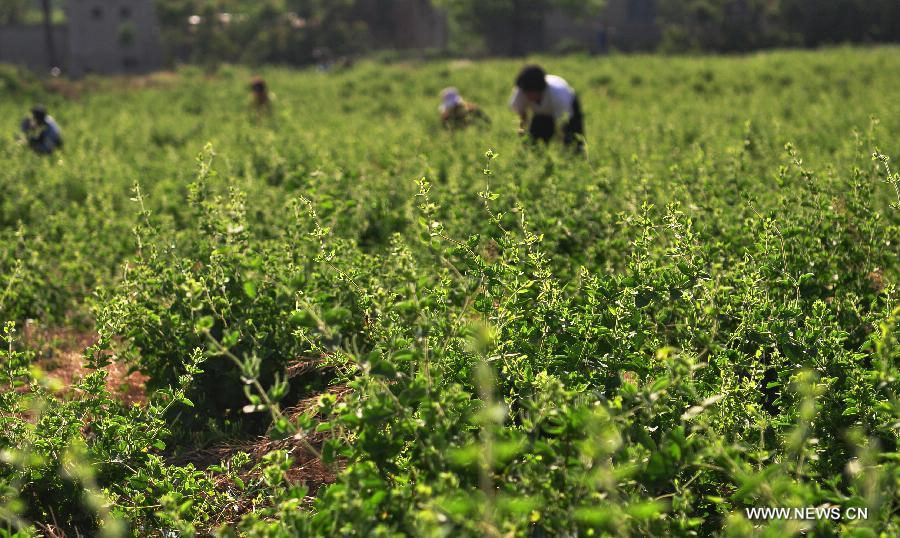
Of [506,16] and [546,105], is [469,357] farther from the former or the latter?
[506,16]

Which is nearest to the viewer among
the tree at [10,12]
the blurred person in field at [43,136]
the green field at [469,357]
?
the green field at [469,357]

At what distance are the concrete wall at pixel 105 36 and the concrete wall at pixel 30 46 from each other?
4.76ft

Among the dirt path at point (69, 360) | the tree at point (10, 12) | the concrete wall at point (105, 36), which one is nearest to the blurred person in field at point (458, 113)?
the dirt path at point (69, 360)

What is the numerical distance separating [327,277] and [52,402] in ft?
4.18

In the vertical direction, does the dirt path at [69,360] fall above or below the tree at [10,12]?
below

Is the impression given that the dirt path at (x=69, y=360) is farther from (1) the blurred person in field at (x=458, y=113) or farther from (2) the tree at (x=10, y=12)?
(2) the tree at (x=10, y=12)

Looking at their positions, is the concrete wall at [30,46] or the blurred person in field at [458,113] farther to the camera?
the concrete wall at [30,46]

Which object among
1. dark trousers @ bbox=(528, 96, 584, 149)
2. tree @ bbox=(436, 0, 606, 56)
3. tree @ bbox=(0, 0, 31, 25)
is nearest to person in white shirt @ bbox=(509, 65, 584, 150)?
dark trousers @ bbox=(528, 96, 584, 149)

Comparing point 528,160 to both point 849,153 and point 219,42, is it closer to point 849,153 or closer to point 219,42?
point 849,153

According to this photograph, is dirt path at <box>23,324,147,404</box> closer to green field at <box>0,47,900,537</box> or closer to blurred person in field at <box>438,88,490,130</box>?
green field at <box>0,47,900,537</box>

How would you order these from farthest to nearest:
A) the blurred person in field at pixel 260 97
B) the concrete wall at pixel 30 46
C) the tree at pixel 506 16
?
1. the concrete wall at pixel 30 46
2. the tree at pixel 506 16
3. the blurred person in field at pixel 260 97

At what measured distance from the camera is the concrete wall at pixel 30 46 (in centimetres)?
4956

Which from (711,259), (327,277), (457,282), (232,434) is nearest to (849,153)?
(711,259)

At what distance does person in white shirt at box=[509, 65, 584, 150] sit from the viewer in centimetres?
808
